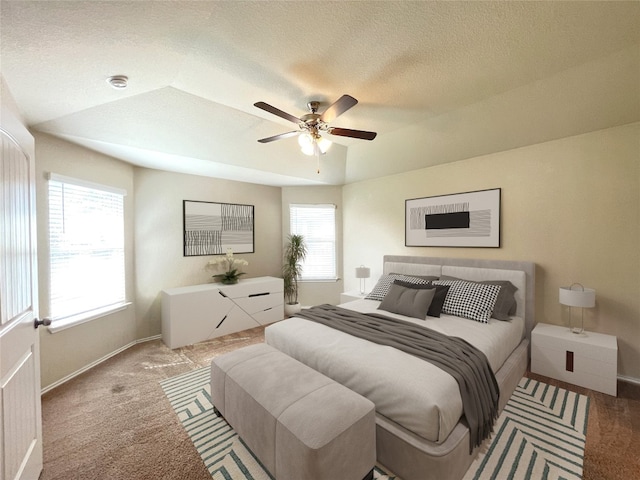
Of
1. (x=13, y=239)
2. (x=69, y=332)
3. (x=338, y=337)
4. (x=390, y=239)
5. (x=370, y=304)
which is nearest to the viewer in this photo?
(x=13, y=239)

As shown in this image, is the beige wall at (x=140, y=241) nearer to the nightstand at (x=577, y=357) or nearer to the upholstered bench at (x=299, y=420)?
the upholstered bench at (x=299, y=420)

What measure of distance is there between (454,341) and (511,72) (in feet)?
7.36

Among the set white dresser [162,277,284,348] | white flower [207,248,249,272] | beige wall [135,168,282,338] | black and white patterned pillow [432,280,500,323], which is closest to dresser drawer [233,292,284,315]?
white dresser [162,277,284,348]

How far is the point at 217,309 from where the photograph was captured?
154 inches

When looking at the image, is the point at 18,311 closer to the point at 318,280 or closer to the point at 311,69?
the point at 311,69

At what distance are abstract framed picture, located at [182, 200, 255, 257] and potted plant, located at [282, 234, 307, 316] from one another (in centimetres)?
69

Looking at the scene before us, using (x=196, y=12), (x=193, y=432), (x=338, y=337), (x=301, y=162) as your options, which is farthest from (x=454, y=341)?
(x=301, y=162)

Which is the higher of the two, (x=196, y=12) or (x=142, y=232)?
(x=196, y=12)

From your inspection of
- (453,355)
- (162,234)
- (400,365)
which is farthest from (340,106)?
(162,234)

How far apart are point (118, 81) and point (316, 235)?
3736mm

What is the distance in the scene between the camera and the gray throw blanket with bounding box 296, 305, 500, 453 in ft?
5.67

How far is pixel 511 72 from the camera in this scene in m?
2.20

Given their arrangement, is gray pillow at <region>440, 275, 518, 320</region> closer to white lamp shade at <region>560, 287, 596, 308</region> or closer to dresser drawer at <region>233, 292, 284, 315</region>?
white lamp shade at <region>560, 287, 596, 308</region>

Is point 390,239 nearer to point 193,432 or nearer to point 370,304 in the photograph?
point 370,304
